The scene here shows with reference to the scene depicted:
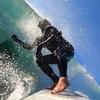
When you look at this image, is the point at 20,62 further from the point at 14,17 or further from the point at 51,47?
the point at 51,47

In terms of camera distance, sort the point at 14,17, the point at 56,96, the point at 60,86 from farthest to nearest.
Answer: the point at 14,17
the point at 60,86
the point at 56,96

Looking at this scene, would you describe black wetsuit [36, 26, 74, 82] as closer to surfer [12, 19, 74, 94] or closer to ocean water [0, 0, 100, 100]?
surfer [12, 19, 74, 94]

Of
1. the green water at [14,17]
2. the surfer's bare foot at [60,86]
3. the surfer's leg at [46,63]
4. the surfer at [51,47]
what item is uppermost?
the green water at [14,17]

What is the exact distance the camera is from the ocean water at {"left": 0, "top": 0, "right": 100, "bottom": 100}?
1005cm

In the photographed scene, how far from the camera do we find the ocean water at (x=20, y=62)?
10045 mm

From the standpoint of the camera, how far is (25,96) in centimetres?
960

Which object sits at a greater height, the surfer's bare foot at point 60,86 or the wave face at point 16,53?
the wave face at point 16,53

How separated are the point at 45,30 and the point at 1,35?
87.3 inches

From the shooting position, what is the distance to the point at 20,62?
37.0 feet

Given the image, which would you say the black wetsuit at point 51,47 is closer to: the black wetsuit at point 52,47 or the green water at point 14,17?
the black wetsuit at point 52,47

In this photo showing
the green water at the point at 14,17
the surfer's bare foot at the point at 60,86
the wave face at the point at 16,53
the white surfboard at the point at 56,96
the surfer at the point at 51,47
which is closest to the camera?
the white surfboard at the point at 56,96

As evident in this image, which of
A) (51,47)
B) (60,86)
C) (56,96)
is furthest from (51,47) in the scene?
(56,96)

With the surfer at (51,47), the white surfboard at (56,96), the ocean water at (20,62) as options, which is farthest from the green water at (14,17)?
the white surfboard at (56,96)

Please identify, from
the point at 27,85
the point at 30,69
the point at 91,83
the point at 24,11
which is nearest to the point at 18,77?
the point at 27,85
